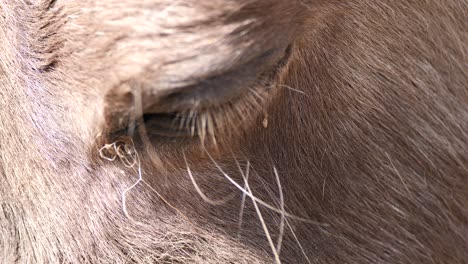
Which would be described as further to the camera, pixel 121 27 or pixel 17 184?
pixel 17 184

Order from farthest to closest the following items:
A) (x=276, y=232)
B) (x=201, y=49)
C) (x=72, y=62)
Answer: (x=276, y=232) → (x=72, y=62) → (x=201, y=49)

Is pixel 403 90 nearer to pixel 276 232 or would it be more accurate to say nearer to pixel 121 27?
pixel 276 232

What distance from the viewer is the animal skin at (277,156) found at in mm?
964

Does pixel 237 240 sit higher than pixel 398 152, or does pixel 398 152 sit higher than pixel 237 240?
pixel 398 152

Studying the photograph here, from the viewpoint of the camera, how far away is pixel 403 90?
1.03 m

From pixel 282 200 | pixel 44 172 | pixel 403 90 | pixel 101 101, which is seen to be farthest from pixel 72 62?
pixel 403 90

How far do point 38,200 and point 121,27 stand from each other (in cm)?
43

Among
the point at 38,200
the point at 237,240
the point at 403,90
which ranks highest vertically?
the point at 403,90

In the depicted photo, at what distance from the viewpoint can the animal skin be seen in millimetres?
964

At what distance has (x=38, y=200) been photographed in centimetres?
110

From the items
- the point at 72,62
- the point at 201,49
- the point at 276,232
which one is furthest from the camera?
the point at 276,232

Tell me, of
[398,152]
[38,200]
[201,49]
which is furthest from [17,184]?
[398,152]

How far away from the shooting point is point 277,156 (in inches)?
40.5

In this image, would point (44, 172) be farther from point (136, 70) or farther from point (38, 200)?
point (136, 70)
